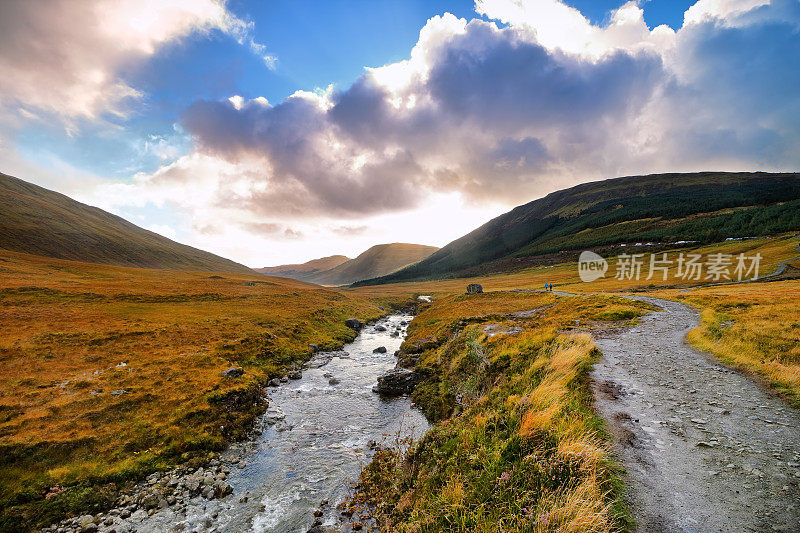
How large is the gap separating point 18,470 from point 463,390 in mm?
21101

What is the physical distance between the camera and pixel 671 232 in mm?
166125

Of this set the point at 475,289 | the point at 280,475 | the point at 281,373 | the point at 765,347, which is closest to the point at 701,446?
the point at 765,347

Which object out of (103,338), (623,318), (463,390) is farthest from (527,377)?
(103,338)

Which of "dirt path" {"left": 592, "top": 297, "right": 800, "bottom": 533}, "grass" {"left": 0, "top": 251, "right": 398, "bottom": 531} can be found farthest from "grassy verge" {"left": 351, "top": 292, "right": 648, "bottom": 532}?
"grass" {"left": 0, "top": 251, "right": 398, "bottom": 531}

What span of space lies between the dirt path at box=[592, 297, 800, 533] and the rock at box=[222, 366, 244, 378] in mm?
25512

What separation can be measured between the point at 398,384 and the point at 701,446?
721 inches

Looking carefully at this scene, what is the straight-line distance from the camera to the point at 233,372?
25125 mm

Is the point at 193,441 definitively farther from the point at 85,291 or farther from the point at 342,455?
the point at 85,291

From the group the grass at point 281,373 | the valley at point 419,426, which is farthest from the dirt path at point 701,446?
the grass at point 281,373

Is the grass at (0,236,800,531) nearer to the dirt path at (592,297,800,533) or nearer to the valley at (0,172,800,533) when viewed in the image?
the valley at (0,172,800,533)

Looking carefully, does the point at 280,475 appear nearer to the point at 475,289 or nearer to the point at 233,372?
the point at 233,372

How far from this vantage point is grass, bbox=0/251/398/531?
13.3 m

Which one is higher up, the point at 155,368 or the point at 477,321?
the point at 477,321

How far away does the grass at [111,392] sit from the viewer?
13.3 meters
